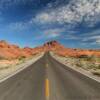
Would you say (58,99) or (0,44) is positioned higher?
(0,44)

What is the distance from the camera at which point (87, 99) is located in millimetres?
8336

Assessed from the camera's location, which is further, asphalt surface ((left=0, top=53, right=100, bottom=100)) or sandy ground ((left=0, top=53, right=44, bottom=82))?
sandy ground ((left=0, top=53, right=44, bottom=82))

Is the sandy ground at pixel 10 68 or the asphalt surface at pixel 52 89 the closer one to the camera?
the asphalt surface at pixel 52 89

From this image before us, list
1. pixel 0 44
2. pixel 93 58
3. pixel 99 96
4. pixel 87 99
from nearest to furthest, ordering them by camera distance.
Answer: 1. pixel 87 99
2. pixel 99 96
3. pixel 93 58
4. pixel 0 44

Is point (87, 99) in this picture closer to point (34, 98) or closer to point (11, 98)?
point (34, 98)

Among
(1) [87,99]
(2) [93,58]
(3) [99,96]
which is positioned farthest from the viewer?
(2) [93,58]

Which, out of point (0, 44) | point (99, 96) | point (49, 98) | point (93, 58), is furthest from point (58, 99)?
point (0, 44)

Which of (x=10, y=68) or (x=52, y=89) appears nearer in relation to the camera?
(x=52, y=89)

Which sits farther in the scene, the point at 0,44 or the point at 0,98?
the point at 0,44

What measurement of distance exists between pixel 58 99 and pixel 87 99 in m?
1.30

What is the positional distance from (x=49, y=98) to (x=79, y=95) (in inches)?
61.5

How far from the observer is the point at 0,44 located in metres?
125

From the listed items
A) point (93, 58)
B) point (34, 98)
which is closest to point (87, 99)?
point (34, 98)

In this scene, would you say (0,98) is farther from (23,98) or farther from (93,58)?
(93,58)
